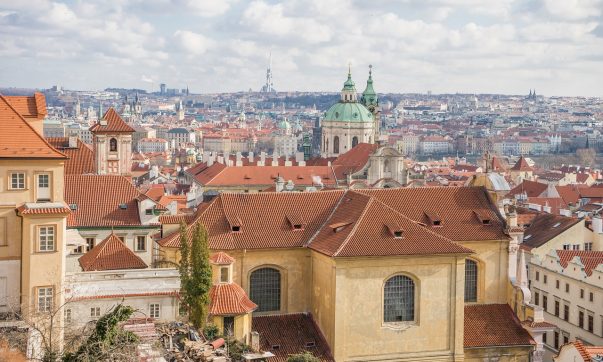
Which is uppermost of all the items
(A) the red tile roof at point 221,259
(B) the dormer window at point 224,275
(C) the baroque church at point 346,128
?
(C) the baroque church at point 346,128

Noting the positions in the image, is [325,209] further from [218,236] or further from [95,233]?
[95,233]

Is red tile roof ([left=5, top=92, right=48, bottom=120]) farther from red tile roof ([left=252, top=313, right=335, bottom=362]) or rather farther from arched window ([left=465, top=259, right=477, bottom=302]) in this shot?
arched window ([left=465, top=259, right=477, bottom=302])

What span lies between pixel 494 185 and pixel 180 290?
663 inches

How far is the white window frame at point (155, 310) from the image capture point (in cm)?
3506

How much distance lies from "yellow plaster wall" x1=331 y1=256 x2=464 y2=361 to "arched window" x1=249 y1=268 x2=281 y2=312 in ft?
11.9

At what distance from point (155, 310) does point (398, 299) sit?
9.98 m

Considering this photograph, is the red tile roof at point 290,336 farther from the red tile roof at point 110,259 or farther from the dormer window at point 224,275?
the red tile roof at point 110,259

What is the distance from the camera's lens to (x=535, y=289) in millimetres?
53750

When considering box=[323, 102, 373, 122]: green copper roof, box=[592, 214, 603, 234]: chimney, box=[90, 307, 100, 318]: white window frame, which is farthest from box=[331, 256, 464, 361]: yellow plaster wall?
box=[323, 102, 373, 122]: green copper roof

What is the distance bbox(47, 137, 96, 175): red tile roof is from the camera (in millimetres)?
56031

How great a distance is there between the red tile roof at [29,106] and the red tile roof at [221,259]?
8643mm

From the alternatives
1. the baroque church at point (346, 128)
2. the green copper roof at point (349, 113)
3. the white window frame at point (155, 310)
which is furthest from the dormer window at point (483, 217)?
the green copper roof at point (349, 113)

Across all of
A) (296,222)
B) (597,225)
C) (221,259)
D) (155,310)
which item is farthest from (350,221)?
(597,225)

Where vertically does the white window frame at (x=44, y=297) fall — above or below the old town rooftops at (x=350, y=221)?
below
